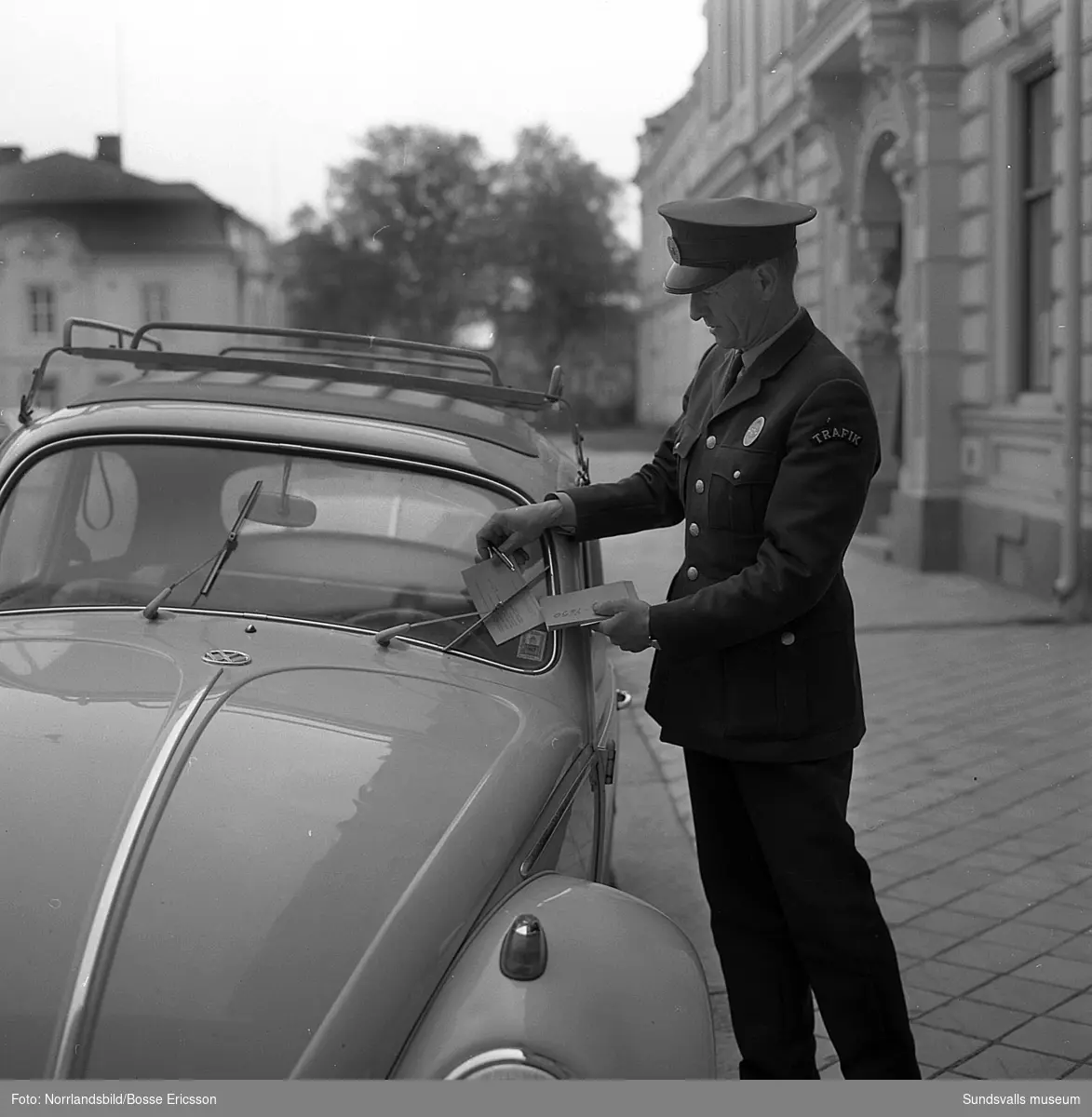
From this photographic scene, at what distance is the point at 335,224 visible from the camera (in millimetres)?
13383

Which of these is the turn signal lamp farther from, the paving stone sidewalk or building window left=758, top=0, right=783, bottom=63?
building window left=758, top=0, right=783, bottom=63

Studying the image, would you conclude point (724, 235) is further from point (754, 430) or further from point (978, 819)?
point (978, 819)

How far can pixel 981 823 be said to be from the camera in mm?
5090

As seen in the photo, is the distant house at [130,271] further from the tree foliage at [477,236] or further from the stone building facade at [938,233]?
the stone building facade at [938,233]

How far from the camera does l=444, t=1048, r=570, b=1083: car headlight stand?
1.96 m

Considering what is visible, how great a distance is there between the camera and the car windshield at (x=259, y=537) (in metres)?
2.91

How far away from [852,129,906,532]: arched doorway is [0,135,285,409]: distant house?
6176mm

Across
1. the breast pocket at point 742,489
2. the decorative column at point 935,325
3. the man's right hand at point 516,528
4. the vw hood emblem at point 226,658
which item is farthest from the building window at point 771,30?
the vw hood emblem at point 226,658

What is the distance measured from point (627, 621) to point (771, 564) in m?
0.29

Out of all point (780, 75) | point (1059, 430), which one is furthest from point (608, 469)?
point (780, 75)

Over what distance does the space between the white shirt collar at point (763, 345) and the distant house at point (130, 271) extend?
10078mm
